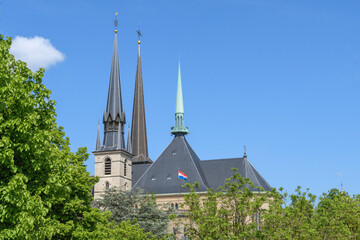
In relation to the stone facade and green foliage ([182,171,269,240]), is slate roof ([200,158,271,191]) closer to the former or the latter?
the stone facade

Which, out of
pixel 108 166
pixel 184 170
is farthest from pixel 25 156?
pixel 108 166

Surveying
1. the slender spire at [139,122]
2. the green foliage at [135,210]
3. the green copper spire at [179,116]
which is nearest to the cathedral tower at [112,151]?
the green copper spire at [179,116]

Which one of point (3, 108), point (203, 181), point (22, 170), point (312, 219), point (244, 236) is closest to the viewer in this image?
point (3, 108)

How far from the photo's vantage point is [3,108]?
19906 mm

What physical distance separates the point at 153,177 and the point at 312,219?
52.8 metres

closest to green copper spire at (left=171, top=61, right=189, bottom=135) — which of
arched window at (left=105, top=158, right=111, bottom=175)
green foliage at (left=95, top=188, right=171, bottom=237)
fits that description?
arched window at (left=105, top=158, right=111, bottom=175)

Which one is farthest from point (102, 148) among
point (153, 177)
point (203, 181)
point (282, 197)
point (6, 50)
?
point (6, 50)

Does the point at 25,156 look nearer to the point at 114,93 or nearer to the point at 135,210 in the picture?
the point at 135,210

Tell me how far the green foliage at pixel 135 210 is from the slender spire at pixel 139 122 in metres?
38.1

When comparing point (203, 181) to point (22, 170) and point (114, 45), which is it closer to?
point (114, 45)

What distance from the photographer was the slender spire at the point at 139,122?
10262 cm

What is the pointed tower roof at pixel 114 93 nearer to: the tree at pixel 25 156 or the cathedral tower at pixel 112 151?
the cathedral tower at pixel 112 151

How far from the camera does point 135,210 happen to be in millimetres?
61688

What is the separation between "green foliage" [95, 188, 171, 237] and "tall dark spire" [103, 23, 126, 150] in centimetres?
2347
